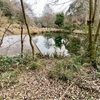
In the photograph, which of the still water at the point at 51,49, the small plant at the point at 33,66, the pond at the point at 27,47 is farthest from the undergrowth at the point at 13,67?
the still water at the point at 51,49

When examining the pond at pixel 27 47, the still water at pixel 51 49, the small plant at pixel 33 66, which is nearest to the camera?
the small plant at pixel 33 66

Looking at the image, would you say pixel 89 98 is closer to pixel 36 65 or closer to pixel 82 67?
pixel 82 67

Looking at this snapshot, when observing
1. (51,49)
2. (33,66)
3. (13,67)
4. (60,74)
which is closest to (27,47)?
(51,49)

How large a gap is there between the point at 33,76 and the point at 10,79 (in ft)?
2.08

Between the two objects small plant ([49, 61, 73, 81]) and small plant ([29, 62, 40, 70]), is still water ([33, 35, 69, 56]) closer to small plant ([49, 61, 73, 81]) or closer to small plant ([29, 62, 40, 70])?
small plant ([29, 62, 40, 70])

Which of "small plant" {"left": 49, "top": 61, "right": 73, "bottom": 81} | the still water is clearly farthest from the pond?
Answer: "small plant" {"left": 49, "top": 61, "right": 73, "bottom": 81}

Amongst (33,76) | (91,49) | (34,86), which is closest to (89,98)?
(34,86)

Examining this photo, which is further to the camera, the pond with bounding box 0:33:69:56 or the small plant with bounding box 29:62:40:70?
the pond with bounding box 0:33:69:56

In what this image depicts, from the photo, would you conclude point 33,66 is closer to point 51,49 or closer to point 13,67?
point 13,67

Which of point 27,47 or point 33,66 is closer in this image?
point 33,66

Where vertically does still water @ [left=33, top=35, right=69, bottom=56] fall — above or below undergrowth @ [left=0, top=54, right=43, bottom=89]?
below

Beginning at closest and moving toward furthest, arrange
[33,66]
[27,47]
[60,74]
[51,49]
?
[60,74]
[33,66]
[27,47]
[51,49]

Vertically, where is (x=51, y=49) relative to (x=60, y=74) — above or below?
below

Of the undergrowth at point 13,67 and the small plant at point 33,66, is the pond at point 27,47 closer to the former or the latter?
the undergrowth at point 13,67
